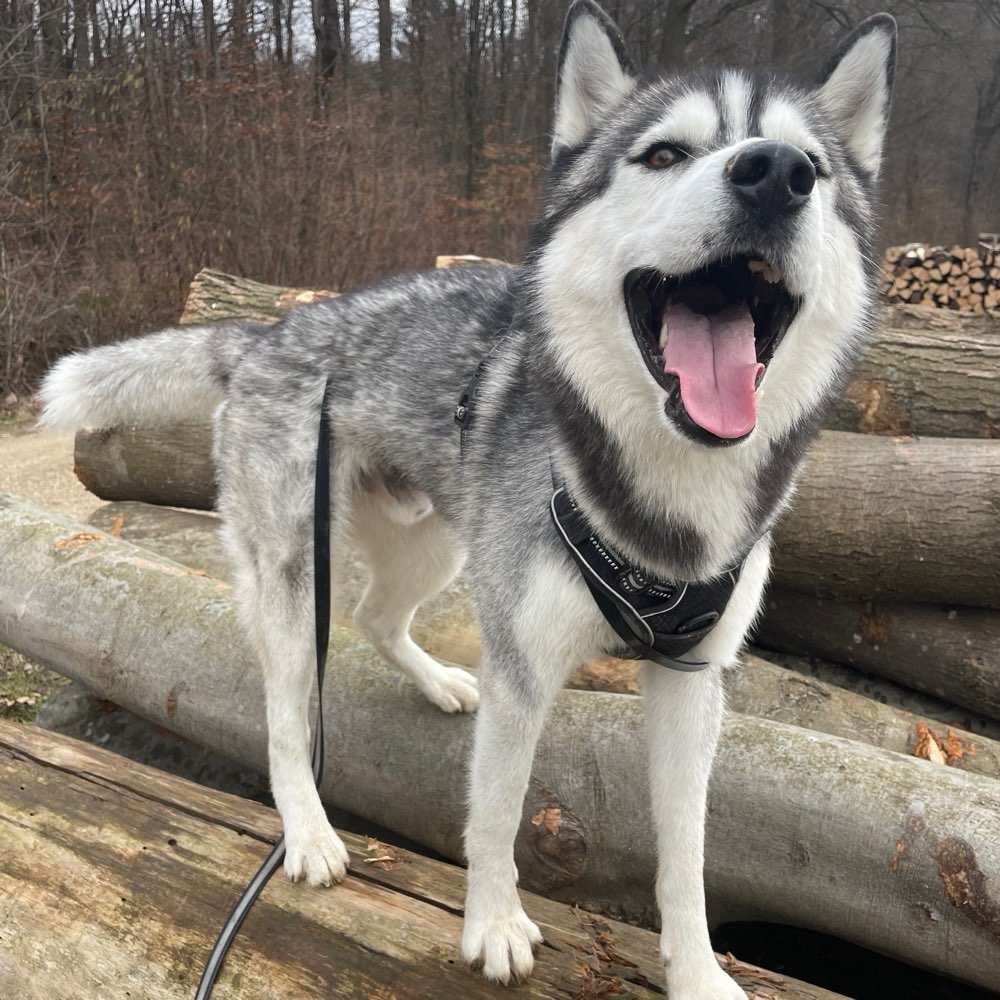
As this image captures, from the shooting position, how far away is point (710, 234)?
5.52 feet

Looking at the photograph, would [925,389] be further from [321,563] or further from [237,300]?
[237,300]

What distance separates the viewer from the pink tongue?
173 cm

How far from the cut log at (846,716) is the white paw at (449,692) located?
3.37 ft

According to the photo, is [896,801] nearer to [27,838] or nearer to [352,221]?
[27,838]

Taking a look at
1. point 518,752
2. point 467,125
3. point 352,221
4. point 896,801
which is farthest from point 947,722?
point 467,125

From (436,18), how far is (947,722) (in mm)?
21211

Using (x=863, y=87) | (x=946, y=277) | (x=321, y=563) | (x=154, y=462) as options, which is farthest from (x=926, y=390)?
(x=946, y=277)

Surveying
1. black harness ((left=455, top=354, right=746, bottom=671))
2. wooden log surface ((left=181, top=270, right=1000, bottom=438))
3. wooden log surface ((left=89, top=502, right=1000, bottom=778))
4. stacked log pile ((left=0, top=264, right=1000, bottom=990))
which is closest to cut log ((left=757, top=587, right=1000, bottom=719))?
stacked log pile ((left=0, top=264, right=1000, bottom=990))

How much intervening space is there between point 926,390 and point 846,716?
202cm

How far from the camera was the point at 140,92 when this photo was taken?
39.3 feet

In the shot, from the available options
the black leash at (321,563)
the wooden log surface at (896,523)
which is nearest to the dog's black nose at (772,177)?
the black leash at (321,563)

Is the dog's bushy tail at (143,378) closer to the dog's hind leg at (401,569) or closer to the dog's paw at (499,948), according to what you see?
the dog's hind leg at (401,569)

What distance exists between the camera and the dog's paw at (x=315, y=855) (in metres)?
2.33

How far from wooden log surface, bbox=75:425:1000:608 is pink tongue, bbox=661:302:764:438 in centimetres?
222
